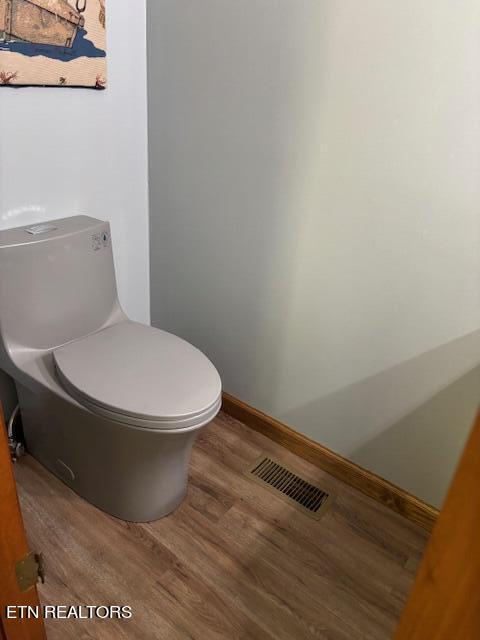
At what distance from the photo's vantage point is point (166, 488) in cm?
137

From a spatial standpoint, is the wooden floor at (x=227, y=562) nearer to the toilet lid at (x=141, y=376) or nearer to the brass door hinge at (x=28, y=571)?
the brass door hinge at (x=28, y=571)

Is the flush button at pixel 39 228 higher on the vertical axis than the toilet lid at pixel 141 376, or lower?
higher

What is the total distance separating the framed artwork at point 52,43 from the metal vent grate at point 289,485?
138cm

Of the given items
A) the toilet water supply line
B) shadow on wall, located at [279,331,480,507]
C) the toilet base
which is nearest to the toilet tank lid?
the toilet base

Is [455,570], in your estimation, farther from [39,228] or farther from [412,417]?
[39,228]

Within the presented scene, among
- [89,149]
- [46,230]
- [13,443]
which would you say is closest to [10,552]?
[13,443]

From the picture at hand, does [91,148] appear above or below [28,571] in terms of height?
above

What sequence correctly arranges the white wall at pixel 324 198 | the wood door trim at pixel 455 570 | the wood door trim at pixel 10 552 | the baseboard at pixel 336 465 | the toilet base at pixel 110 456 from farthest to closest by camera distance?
the baseboard at pixel 336 465
the toilet base at pixel 110 456
the white wall at pixel 324 198
the wood door trim at pixel 10 552
the wood door trim at pixel 455 570

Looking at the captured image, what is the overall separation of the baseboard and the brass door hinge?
974mm

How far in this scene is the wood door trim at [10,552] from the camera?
0.81 meters

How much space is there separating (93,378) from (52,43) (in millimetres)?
947

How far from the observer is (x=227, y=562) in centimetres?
129

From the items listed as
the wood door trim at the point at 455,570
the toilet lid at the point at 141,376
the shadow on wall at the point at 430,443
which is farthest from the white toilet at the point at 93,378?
the wood door trim at the point at 455,570

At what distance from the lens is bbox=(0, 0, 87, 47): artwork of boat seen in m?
1.19
